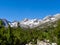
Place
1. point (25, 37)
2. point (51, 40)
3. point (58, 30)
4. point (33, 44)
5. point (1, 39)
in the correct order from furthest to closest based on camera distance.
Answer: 1. point (25, 37)
2. point (33, 44)
3. point (51, 40)
4. point (1, 39)
5. point (58, 30)

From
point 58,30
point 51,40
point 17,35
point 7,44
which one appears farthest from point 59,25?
point 17,35

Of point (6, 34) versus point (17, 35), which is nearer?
point (6, 34)

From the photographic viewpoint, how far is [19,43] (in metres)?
43.8

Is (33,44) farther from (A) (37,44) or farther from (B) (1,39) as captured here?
(B) (1,39)

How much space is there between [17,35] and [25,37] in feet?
9.20

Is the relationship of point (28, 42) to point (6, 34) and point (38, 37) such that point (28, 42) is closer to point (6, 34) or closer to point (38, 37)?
point (38, 37)

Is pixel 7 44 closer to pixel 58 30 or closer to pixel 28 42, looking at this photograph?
pixel 28 42

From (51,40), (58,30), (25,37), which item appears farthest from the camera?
(25,37)

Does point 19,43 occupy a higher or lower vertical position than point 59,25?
lower

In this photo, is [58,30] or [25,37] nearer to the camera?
[58,30]

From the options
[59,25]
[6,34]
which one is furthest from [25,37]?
[59,25]

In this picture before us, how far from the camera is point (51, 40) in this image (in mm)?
40906

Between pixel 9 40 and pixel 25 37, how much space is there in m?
7.88

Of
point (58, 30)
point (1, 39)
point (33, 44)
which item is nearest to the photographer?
point (58, 30)
